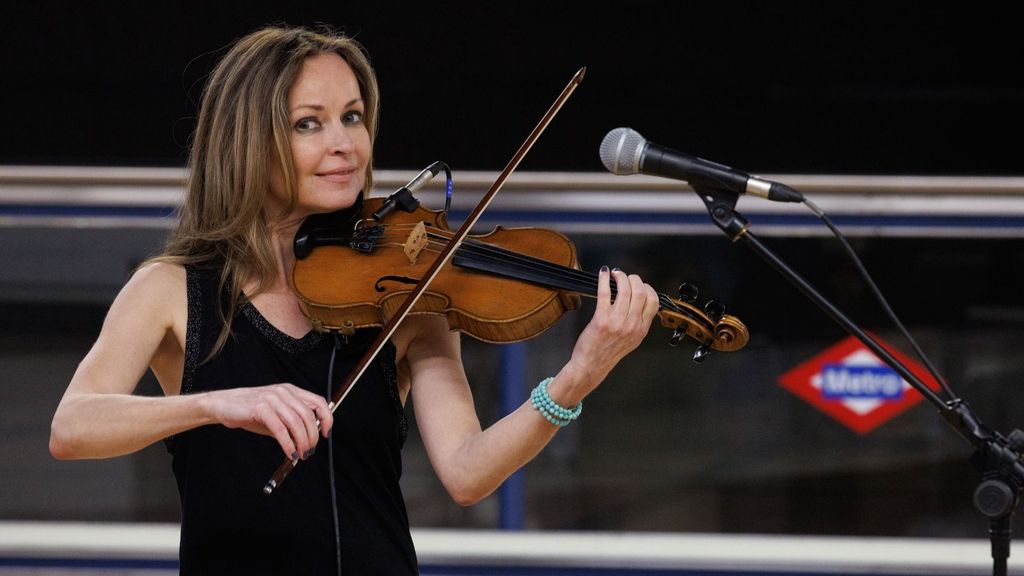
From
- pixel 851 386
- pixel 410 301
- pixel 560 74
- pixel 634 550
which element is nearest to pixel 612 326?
pixel 410 301

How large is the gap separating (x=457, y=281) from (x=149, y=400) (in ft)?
1.35

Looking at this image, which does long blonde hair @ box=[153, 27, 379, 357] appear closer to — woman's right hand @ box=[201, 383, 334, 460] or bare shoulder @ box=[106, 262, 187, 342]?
bare shoulder @ box=[106, 262, 187, 342]

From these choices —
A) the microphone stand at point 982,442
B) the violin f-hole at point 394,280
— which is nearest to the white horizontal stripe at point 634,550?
the violin f-hole at point 394,280

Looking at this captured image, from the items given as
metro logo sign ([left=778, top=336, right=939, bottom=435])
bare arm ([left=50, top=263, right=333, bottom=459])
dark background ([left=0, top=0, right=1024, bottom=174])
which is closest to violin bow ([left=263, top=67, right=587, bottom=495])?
bare arm ([left=50, top=263, right=333, bottom=459])

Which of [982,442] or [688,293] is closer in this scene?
[982,442]

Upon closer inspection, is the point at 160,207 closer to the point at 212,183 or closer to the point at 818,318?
the point at 212,183

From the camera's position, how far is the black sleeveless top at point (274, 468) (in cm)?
155

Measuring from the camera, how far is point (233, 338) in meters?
1.61

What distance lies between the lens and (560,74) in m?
3.48

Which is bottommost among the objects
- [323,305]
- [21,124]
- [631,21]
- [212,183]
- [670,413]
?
[670,413]

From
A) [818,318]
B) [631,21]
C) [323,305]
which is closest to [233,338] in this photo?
[323,305]

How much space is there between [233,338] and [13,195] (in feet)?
4.51

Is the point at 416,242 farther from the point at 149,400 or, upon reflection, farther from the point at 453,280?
the point at 149,400

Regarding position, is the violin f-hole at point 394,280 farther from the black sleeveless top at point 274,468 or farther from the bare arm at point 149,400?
the bare arm at point 149,400
